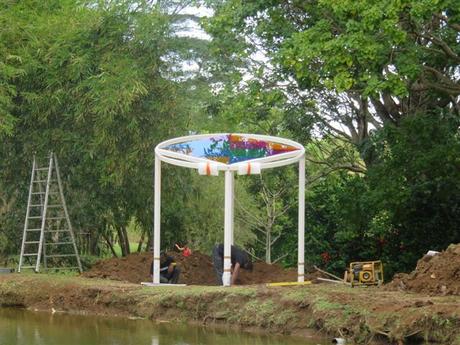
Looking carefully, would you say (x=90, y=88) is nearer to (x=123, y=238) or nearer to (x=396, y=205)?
(x=396, y=205)

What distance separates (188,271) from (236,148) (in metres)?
2.89

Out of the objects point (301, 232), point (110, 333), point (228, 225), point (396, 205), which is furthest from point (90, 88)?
point (110, 333)

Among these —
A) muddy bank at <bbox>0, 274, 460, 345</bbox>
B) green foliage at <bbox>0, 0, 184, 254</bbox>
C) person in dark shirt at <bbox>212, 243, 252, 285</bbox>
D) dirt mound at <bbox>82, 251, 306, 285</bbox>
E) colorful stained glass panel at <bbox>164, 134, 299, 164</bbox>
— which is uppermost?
green foliage at <bbox>0, 0, 184, 254</bbox>

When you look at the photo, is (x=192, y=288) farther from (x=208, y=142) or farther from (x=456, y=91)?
(x=456, y=91)

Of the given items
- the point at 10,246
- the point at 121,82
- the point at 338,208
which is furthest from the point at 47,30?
the point at 338,208

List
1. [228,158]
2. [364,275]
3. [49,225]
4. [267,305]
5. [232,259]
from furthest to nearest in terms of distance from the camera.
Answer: [49,225], [228,158], [232,259], [364,275], [267,305]

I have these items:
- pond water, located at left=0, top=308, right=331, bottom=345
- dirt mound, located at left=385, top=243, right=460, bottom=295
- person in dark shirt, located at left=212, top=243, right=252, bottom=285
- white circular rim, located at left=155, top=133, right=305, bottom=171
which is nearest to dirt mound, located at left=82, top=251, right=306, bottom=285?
person in dark shirt, located at left=212, top=243, right=252, bottom=285

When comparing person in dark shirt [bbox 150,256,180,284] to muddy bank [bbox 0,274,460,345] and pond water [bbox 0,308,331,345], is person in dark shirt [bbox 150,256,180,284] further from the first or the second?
pond water [bbox 0,308,331,345]

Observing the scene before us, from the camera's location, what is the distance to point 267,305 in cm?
1262

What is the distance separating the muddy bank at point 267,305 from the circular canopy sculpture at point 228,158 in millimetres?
1114

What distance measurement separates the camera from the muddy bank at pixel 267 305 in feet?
35.3

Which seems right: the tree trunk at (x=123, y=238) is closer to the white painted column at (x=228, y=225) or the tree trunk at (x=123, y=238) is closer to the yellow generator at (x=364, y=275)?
the white painted column at (x=228, y=225)

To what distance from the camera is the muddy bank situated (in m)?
10.8

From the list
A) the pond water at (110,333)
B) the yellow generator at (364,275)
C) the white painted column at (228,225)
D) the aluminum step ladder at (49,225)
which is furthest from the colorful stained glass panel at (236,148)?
the pond water at (110,333)
